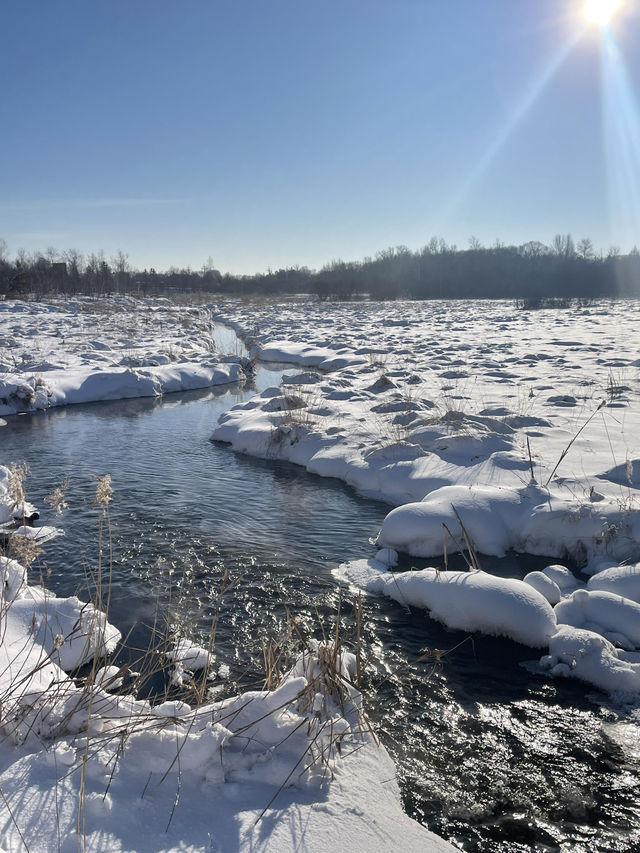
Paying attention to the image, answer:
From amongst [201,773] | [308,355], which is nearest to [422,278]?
[308,355]

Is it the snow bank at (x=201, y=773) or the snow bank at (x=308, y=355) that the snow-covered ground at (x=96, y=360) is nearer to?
the snow bank at (x=308, y=355)

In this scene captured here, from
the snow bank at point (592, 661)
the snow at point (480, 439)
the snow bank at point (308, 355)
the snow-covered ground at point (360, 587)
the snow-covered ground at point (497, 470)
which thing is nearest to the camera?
the snow-covered ground at point (360, 587)

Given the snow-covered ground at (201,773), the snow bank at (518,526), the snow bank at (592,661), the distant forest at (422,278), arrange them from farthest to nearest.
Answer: the distant forest at (422,278) → the snow bank at (518,526) → the snow bank at (592,661) → the snow-covered ground at (201,773)

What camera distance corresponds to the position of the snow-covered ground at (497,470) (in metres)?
4.32

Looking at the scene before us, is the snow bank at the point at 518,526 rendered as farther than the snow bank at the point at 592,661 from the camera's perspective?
A: Yes

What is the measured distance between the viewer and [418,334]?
2436 centimetres

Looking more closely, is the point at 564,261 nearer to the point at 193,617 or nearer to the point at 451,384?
the point at 451,384

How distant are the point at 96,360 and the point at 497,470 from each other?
14.2 m

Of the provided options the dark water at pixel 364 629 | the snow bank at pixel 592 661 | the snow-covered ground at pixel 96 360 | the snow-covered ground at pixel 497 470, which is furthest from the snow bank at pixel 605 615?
the snow-covered ground at pixel 96 360

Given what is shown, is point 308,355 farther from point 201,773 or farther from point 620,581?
point 201,773

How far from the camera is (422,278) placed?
7119 cm

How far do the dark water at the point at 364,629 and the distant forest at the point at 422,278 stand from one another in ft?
152

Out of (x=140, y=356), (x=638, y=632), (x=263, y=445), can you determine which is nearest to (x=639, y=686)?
(x=638, y=632)

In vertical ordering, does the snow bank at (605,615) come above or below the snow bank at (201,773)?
below
